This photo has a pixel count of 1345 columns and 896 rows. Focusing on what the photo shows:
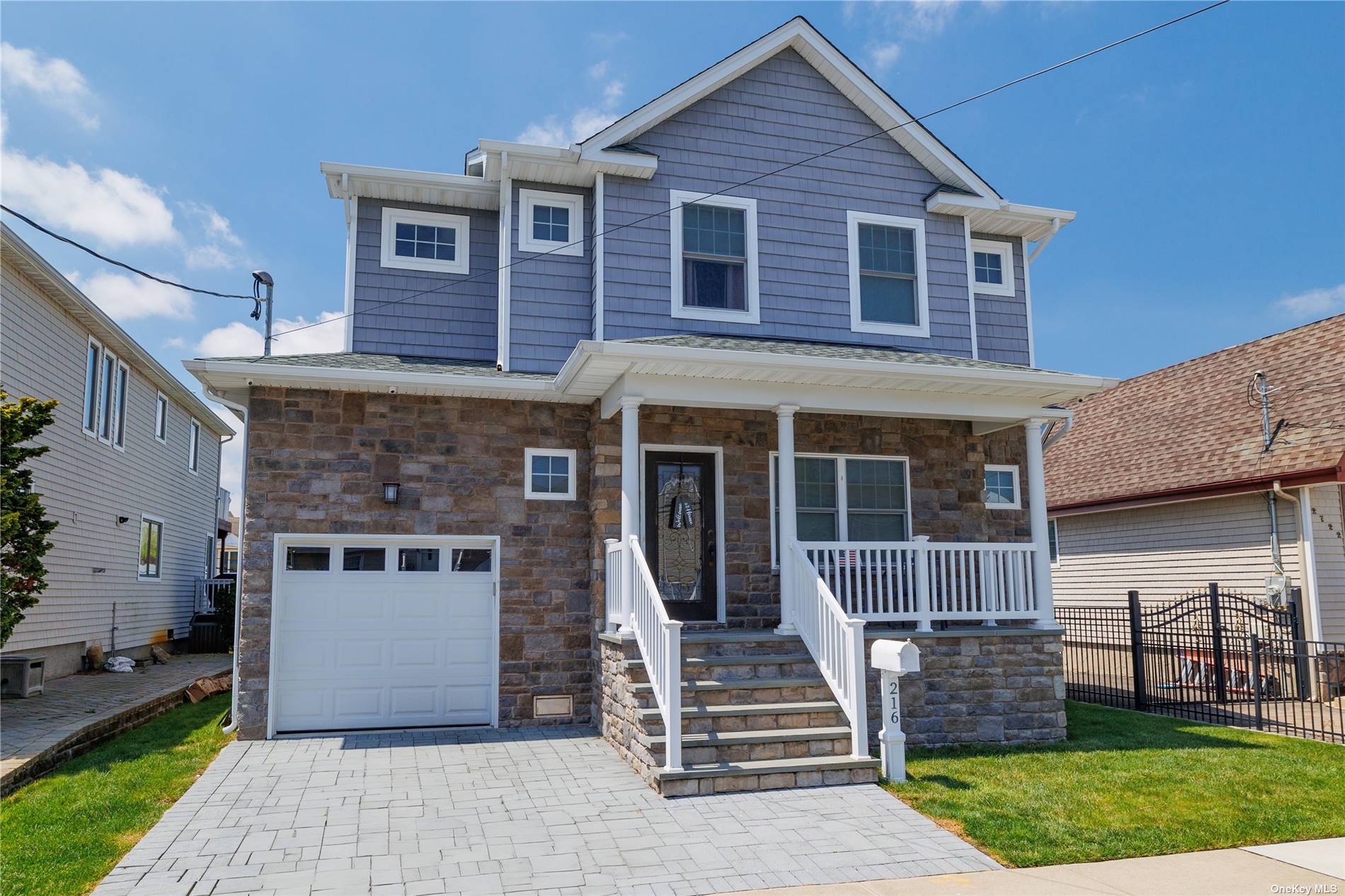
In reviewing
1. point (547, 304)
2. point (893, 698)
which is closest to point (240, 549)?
point (547, 304)

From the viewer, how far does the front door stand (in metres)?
9.84

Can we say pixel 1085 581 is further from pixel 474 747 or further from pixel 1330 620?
pixel 474 747

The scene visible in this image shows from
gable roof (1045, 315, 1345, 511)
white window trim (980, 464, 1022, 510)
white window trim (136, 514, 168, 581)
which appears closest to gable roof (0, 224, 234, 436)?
white window trim (136, 514, 168, 581)

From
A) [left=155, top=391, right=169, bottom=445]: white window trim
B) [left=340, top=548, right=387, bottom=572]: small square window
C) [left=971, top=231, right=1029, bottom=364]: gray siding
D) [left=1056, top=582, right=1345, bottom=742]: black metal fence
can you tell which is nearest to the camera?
[left=340, top=548, right=387, bottom=572]: small square window

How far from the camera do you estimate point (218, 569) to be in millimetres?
26453

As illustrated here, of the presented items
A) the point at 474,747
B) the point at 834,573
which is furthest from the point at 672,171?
the point at 474,747

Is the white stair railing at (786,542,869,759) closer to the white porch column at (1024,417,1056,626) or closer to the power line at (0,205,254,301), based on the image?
the white porch column at (1024,417,1056,626)

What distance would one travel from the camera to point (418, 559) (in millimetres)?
9711

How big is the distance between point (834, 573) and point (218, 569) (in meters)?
22.4

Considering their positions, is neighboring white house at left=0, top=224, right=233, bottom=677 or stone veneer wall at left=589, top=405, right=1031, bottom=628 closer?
stone veneer wall at left=589, top=405, right=1031, bottom=628

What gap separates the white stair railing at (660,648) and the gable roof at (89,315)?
8.75 metres

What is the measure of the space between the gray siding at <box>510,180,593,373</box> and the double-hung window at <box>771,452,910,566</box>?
2.72 m

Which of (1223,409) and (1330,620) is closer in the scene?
(1330,620)

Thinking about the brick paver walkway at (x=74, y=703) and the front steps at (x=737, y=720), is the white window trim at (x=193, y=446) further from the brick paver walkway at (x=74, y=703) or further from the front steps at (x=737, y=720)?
the front steps at (x=737, y=720)
